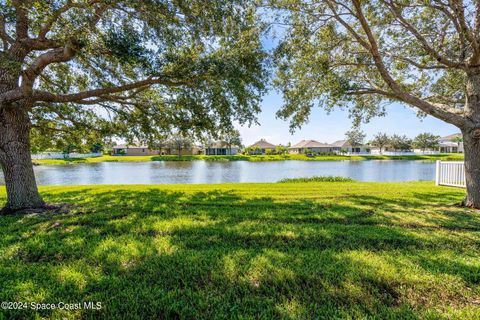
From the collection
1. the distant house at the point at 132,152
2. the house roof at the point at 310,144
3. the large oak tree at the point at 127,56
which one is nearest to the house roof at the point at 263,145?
the house roof at the point at 310,144

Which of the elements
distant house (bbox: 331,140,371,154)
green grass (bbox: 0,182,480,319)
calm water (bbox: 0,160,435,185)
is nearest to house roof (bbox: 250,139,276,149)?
distant house (bbox: 331,140,371,154)

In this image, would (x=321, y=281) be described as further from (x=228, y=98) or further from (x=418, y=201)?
(x=418, y=201)

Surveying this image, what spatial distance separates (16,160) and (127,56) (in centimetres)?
392

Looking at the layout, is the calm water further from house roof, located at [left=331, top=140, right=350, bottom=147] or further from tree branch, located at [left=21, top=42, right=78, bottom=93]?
house roof, located at [left=331, top=140, right=350, bottom=147]

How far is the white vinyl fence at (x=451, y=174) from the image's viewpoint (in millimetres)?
10017

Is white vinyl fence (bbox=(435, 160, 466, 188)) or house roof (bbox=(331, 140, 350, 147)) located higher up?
house roof (bbox=(331, 140, 350, 147))

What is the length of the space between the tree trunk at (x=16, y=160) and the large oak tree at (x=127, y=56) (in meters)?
0.02

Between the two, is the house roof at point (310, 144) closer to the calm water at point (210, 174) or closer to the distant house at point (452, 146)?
the distant house at point (452, 146)

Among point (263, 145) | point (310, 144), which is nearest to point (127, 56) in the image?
point (263, 145)

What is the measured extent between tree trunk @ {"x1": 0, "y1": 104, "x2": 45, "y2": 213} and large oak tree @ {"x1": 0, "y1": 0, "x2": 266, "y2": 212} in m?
0.02

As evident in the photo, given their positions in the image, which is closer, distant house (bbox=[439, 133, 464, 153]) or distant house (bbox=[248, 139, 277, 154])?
distant house (bbox=[248, 139, 277, 154])

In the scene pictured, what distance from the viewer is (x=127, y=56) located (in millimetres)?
4836

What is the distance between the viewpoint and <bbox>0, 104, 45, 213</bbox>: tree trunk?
5547mm

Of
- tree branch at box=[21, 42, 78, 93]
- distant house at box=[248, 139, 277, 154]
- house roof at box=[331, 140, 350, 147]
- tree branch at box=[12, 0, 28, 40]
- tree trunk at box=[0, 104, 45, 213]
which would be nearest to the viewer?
tree branch at box=[12, 0, 28, 40]
